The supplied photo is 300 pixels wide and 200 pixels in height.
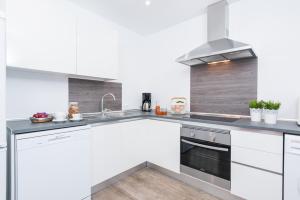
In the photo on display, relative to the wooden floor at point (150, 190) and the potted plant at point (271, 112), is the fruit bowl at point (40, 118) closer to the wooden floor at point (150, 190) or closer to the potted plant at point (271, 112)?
the wooden floor at point (150, 190)

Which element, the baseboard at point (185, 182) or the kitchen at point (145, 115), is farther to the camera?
the baseboard at point (185, 182)

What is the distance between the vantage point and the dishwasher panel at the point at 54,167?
1.16 metres

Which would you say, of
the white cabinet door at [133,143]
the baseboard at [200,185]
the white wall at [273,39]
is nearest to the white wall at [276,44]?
the white wall at [273,39]

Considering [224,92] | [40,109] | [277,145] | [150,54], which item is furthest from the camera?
[150,54]

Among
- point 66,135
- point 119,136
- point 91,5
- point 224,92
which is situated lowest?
point 119,136

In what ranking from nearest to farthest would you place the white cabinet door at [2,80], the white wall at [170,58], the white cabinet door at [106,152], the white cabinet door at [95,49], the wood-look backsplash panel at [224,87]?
the white cabinet door at [2,80] → the white cabinet door at [106,152] → the white cabinet door at [95,49] → the wood-look backsplash panel at [224,87] → the white wall at [170,58]

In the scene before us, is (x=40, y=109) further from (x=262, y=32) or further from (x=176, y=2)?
(x=262, y=32)

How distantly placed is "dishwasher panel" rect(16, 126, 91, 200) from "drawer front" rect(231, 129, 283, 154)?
158cm

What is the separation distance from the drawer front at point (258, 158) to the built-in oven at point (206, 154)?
8cm

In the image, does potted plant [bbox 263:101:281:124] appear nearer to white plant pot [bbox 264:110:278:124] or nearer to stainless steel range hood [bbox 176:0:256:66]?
white plant pot [bbox 264:110:278:124]

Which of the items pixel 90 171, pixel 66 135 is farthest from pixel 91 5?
pixel 90 171

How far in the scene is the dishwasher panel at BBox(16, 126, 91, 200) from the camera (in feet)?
3.81

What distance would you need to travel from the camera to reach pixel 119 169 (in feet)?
6.45

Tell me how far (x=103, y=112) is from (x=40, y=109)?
789 millimetres
